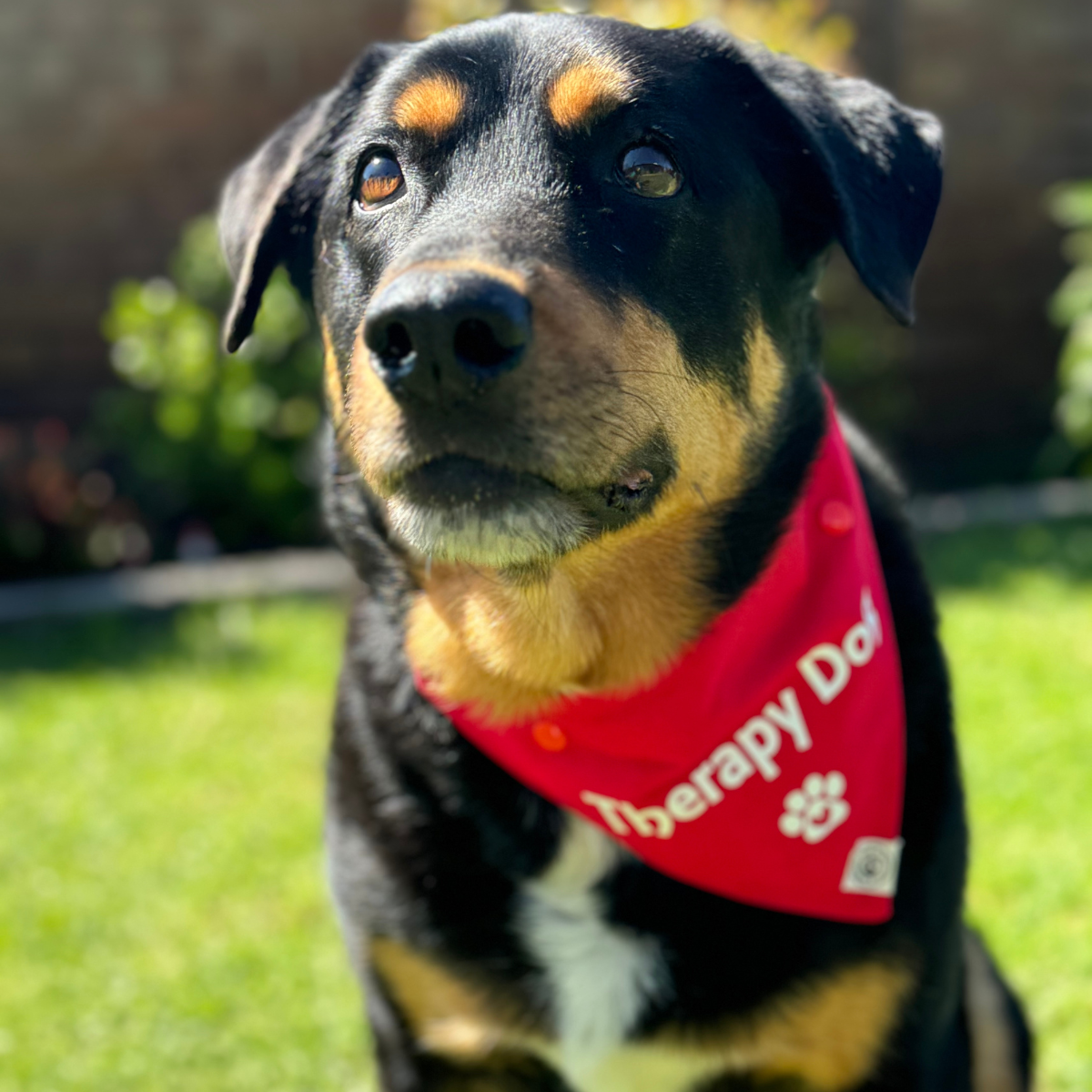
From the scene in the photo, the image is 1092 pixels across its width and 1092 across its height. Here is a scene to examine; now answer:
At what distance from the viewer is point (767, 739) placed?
7.80 feet

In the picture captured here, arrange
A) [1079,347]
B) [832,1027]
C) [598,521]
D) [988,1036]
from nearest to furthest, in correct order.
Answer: [598,521]
[832,1027]
[988,1036]
[1079,347]

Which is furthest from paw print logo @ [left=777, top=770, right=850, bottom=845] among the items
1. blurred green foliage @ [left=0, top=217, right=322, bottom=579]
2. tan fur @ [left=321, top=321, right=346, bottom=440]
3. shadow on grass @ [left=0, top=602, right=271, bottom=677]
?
blurred green foliage @ [left=0, top=217, right=322, bottom=579]

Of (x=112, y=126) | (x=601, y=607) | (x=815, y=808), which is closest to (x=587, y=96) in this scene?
(x=601, y=607)

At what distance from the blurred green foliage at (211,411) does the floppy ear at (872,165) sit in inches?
177

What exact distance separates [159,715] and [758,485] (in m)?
3.48

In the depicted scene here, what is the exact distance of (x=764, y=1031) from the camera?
86.0 inches

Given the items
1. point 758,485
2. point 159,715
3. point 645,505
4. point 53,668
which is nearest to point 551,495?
point 645,505

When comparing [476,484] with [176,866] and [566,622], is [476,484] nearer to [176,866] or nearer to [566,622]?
[566,622]

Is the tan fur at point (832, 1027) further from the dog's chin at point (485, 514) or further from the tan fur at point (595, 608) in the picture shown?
the dog's chin at point (485, 514)

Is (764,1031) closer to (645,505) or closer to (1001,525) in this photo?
(645,505)

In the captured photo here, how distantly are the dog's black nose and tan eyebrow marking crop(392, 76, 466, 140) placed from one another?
538mm

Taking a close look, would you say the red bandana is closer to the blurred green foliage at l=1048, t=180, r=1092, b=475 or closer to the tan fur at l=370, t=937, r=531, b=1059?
the tan fur at l=370, t=937, r=531, b=1059

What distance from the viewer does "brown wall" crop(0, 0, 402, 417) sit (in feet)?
24.2

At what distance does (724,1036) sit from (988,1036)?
79cm
